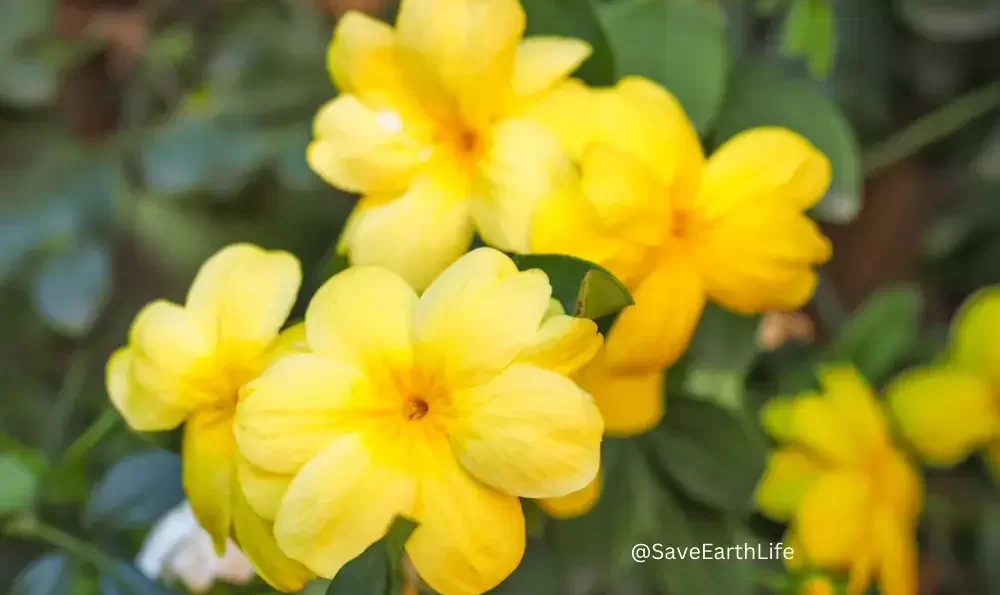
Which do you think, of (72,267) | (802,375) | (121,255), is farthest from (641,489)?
(121,255)

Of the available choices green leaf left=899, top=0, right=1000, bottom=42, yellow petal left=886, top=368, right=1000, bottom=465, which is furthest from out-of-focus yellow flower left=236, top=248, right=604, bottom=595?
green leaf left=899, top=0, right=1000, bottom=42

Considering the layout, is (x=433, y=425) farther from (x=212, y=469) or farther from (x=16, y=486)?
(x=16, y=486)

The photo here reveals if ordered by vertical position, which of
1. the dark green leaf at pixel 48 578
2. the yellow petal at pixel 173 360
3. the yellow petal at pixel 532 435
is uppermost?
the yellow petal at pixel 532 435

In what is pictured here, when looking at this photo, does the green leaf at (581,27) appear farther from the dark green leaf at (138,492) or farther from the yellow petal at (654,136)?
the dark green leaf at (138,492)

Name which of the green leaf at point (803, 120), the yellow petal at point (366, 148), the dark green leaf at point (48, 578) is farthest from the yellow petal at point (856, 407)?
the dark green leaf at point (48, 578)

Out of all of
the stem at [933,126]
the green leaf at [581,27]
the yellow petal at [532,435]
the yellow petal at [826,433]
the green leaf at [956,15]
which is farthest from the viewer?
the stem at [933,126]

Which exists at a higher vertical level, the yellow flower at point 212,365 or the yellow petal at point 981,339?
the yellow flower at point 212,365
